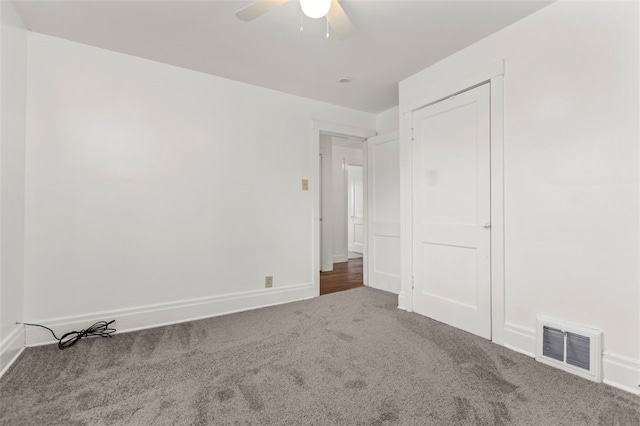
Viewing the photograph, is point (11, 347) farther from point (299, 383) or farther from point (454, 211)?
point (454, 211)

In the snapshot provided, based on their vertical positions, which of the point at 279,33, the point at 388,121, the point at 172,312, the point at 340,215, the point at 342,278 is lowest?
the point at 342,278

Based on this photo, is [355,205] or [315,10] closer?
[315,10]

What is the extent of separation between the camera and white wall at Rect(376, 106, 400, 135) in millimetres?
4027

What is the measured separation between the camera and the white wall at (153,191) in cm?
241

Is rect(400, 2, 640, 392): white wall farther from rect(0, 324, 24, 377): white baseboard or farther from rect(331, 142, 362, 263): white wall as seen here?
rect(331, 142, 362, 263): white wall


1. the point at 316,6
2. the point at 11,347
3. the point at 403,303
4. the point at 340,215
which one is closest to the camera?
the point at 316,6

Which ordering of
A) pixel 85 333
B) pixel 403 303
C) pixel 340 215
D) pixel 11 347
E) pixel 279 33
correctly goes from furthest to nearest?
pixel 340 215, pixel 403 303, pixel 85 333, pixel 279 33, pixel 11 347

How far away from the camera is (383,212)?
13.3ft

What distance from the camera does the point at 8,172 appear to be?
80.5 inches

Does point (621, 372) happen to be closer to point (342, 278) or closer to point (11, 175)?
point (342, 278)

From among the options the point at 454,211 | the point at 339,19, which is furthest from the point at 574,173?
the point at 339,19

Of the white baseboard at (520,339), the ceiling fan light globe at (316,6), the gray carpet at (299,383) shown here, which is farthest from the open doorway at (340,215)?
the ceiling fan light globe at (316,6)

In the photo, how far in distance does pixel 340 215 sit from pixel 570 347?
4.63 metres

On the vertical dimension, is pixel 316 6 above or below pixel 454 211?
above
